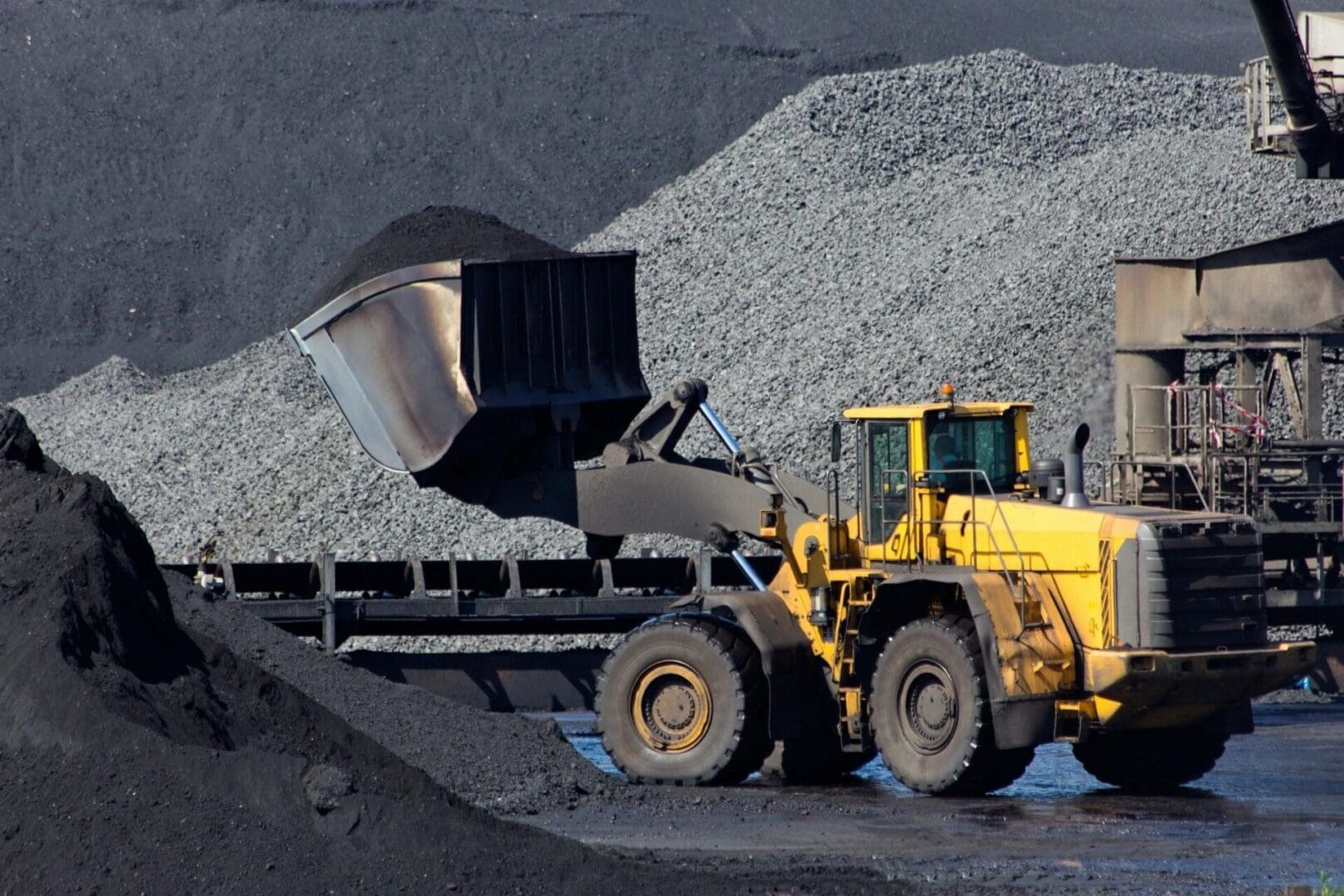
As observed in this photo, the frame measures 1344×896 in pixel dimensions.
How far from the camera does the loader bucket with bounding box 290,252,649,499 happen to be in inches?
571

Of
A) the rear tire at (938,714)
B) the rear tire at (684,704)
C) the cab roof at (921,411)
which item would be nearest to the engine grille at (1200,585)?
the rear tire at (938,714)

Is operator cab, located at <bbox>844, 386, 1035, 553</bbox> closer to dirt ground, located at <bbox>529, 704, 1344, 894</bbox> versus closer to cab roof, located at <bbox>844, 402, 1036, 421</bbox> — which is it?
cab roof, located at <bbox>844, 402, 1036, 421</bbox>

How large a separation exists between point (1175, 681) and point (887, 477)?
8.01 feet

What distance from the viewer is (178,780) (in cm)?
857

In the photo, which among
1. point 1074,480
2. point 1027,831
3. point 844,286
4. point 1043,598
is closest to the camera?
point 1027,831

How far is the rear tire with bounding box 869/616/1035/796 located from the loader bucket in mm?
3452

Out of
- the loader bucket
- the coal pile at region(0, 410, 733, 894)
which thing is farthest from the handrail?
the coal pile at region(0, 410, 733, 894)

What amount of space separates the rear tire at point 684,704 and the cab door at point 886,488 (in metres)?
1.15

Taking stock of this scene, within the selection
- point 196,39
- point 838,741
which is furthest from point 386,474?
point 196,39

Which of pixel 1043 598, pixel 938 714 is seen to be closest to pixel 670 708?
pixel 938 714

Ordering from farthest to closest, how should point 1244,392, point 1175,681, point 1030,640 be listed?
point 1244,392, point 1030,640, point 1175,681

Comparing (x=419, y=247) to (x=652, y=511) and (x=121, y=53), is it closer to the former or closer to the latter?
(x=652, y=511)

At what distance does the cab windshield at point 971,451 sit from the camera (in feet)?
43.4

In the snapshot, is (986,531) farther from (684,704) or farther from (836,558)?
(684,704)
